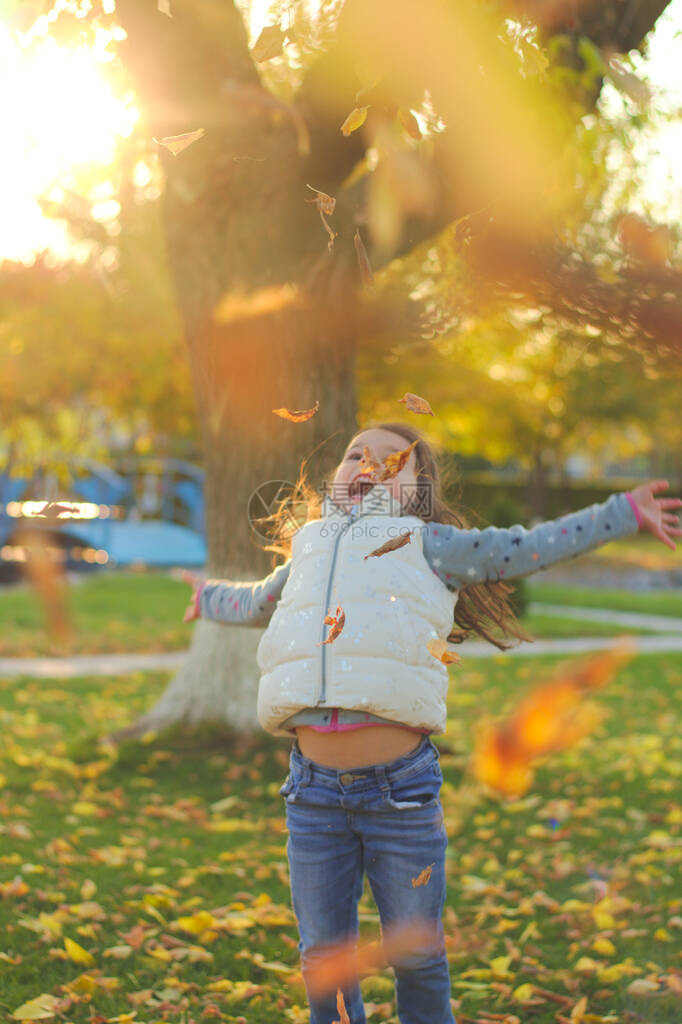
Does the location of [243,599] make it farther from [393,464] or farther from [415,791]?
[415,791]

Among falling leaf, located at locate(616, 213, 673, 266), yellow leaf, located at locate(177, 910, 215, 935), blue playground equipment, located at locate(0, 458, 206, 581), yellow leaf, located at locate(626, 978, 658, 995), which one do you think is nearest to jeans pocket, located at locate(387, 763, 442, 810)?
yellow leaf, located at locate(626, 978, 658, 995)

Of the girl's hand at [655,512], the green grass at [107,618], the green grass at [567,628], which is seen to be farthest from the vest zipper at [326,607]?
the green grass at [567,628]

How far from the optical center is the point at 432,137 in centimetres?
417

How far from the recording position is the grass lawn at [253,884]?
3016 millimetres

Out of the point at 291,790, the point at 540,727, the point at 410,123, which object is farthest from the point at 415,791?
the point at 540,727

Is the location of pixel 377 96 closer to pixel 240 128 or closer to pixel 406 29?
pixel 406 29

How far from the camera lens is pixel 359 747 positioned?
229 cm

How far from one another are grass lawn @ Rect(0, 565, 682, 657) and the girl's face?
7987 millimetres

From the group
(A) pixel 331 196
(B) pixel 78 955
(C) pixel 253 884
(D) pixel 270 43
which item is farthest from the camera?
(A) pixel 331 196

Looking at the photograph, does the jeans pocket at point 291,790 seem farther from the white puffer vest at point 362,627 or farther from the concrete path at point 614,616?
the concrete path at point 614,616

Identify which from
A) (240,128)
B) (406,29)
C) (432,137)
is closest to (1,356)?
(240,128)

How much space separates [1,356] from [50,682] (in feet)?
12.8

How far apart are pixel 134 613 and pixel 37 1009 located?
32.8ft

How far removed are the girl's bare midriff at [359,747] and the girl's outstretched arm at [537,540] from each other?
0.43 metres
